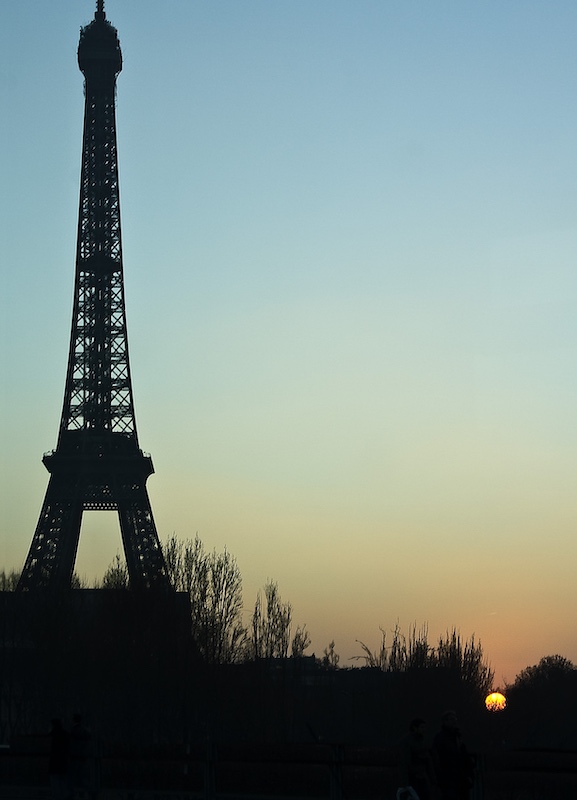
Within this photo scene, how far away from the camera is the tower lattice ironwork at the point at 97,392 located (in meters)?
80.4

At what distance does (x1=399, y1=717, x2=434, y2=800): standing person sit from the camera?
59.2 feet

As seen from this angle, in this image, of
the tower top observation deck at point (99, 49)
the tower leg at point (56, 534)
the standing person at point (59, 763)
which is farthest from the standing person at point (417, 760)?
the tower top observation deck at point (99, 49)

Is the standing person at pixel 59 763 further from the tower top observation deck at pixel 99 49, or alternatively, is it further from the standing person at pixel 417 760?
the tower top observation deck at pixel 99 49

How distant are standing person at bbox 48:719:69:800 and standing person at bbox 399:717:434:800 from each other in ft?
22.2

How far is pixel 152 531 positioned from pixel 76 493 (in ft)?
17.8

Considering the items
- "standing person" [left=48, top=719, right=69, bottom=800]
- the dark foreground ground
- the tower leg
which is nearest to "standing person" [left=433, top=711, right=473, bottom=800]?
the dark foreground ground

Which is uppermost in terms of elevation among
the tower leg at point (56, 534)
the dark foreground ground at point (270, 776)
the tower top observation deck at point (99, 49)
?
the tower top observation deck at point (99, 49)

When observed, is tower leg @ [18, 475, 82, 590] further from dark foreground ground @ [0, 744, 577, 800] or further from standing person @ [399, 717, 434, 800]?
standing person @ [399, 717, 434, 800]

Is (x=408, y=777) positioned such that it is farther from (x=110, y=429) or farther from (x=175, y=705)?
(x=110, y=429)

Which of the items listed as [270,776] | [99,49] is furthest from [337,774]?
[99,49]

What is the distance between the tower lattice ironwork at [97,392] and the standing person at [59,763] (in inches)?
2137

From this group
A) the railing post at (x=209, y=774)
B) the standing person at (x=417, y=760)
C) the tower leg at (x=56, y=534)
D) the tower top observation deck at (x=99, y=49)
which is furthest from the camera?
the tower top observation deck at (x=99, y=49)

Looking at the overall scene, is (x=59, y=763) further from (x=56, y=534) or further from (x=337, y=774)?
(x=56, y=534)

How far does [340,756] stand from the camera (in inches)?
904
